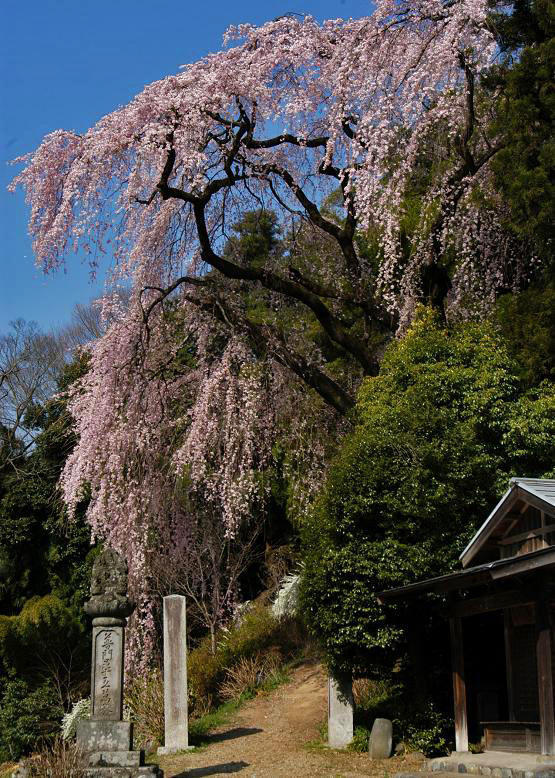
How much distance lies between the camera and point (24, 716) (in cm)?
1977

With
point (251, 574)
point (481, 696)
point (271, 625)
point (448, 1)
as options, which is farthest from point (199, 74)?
point (251, 574)

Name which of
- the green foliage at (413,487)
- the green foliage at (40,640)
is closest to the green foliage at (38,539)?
the green foliage at (40,640)

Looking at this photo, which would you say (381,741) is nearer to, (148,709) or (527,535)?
(527,535)

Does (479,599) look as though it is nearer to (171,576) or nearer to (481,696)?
(481,696)

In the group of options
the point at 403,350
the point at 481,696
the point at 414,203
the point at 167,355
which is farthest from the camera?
the point at 414,203

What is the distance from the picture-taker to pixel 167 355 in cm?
1499

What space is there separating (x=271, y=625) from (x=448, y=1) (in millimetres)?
12009

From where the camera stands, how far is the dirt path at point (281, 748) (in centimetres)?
1117

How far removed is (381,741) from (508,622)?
218 cm

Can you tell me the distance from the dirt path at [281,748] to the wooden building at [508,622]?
1.34 m

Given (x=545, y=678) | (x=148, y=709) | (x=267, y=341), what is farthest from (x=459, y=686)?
(x=267, y=341)

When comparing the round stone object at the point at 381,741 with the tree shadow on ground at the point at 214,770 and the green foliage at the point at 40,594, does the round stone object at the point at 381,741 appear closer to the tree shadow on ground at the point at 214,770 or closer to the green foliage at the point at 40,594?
the tree shadow on ground at the point at 214,770

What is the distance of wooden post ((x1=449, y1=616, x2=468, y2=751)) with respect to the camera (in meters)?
10.8

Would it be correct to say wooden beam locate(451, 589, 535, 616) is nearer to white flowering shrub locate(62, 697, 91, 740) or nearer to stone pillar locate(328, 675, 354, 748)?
stone pillar locate(328, 675, 354, 748)
